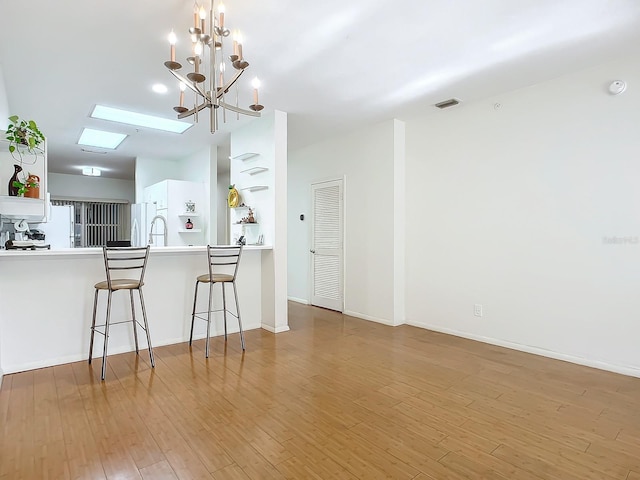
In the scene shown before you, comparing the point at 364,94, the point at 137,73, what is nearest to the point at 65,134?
the point at 137,73

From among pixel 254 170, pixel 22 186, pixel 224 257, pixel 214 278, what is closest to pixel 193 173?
pixel 254 170

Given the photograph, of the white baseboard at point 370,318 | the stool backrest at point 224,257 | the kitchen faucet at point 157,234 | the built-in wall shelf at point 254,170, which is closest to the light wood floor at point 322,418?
the stool backrest at point 224,257

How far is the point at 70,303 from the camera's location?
3.39 metres

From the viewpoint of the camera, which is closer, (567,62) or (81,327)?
(567,62)

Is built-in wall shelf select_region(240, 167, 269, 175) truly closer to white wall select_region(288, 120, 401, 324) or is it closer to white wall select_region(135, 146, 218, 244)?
white wall select_region(288, 120, 401, 324)

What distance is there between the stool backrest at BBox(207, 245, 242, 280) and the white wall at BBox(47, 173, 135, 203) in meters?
6.37

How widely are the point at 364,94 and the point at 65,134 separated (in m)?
4.50

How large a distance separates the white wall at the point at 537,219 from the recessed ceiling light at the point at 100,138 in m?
4.39

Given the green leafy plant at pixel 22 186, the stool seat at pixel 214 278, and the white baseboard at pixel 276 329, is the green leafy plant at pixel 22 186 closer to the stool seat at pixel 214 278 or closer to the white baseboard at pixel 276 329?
the stool seat at pixel 214 278

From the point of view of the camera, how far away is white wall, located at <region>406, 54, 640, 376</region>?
3195 mm

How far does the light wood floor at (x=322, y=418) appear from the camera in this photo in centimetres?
188

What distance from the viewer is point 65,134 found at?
5418 millimetres

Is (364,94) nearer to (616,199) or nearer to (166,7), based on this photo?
(166,7)

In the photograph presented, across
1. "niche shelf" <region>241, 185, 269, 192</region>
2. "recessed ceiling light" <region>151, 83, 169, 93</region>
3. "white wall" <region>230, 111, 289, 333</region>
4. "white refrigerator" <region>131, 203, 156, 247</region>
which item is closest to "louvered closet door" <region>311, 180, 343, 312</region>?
"white wall" <region>230, 111, 289, 333</region>
